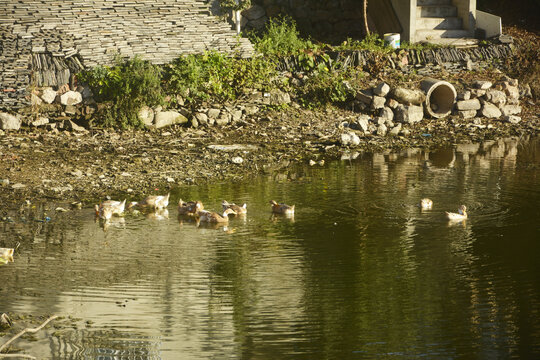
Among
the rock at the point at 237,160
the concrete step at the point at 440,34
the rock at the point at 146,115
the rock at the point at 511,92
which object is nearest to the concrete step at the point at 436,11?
the concrete step at the point at 440,34

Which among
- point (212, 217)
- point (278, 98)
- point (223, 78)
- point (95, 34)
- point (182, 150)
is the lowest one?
point (212, 217)

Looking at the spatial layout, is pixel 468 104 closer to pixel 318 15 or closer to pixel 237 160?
pixel 237 160

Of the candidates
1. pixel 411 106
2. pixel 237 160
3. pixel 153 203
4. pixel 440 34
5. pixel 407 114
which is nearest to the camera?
pixel 153 203

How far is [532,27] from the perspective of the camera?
2123cm

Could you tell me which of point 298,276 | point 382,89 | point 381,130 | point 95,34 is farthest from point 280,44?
point 298,276

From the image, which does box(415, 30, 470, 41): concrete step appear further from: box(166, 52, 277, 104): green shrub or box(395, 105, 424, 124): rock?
box(166, 52, 277, 104): green shrub

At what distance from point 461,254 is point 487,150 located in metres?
6.51

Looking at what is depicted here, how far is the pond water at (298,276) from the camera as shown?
23.8ft

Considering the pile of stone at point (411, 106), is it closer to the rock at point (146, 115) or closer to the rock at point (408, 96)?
the rock at point (408, 96)

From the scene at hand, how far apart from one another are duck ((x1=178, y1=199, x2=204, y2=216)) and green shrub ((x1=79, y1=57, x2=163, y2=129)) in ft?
16.0

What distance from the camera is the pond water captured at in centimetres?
726

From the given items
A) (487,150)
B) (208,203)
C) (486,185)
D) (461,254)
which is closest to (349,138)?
(487,150)

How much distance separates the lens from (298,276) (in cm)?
884

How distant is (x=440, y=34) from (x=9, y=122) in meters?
10.2
